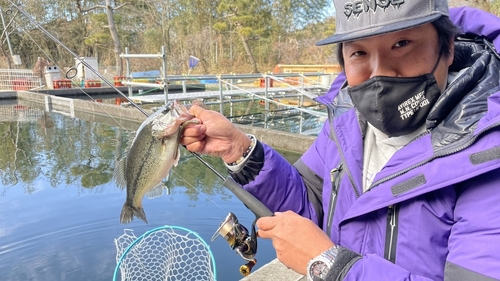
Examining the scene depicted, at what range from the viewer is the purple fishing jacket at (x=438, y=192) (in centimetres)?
97

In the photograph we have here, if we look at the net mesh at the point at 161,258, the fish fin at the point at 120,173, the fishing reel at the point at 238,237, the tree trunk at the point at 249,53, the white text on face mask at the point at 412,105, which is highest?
the tree trunk at the point at 249,53

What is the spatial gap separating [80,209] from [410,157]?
4.65 meters

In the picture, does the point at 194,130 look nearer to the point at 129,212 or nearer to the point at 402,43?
the point at 129,212

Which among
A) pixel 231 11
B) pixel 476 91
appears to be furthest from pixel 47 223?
pixel 231 11

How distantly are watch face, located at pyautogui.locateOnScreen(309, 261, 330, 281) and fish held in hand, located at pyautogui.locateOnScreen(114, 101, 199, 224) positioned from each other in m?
0.97

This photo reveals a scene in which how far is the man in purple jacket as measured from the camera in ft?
3.28

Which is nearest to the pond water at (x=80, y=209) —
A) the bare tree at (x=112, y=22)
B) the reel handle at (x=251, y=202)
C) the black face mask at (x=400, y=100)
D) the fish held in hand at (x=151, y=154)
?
the fish held in hand at (x=151, y=154)

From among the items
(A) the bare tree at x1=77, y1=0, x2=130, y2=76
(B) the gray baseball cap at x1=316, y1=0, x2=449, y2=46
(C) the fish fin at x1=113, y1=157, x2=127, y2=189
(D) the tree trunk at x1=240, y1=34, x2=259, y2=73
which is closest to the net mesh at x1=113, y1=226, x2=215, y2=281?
(C) the fish fin at x1=113, y1=157, x2=127, y2=189

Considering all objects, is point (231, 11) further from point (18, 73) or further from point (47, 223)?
point (47, 223)

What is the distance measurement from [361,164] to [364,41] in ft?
1.50

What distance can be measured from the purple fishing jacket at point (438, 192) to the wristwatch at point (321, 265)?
3 cm

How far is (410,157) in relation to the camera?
1.19 meters

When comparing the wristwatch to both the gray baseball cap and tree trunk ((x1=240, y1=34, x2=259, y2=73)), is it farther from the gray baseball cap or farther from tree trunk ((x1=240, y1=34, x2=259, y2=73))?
tree trunk ((x1=240, y1=34, x2=259, y2=73))

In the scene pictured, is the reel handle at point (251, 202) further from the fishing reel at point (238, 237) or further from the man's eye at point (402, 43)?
the man's eye at point (402, 43)
